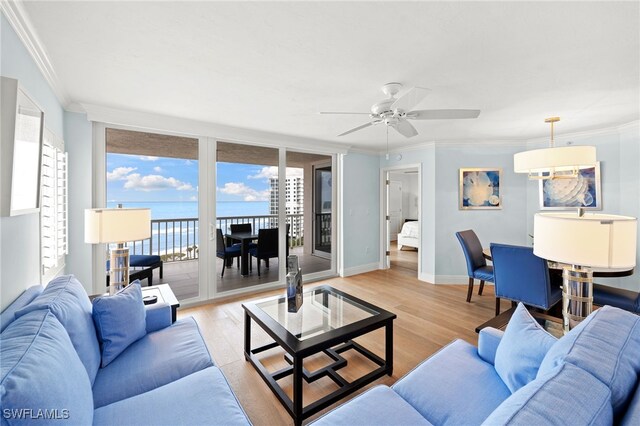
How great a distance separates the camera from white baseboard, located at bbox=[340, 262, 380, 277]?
5188 mm

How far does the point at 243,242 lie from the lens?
4.45 meters

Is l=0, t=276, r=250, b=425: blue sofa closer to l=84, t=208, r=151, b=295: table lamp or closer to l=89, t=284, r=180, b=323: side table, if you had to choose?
l=89, t=284, r=180, b=323: side table

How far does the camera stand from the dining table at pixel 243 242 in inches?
175

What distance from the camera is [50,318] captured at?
4.20 ft

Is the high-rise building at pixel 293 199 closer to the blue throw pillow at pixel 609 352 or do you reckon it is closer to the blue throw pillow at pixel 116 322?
the blue throw pillow at pixel 116 322

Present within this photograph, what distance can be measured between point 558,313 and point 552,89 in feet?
7.89

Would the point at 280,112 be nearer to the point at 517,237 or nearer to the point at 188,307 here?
the point at 188,307

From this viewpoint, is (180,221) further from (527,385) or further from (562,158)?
(562,158)

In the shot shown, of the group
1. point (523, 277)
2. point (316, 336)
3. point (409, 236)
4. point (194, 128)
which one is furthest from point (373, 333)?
point (409, 236)

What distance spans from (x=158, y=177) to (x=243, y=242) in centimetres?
152

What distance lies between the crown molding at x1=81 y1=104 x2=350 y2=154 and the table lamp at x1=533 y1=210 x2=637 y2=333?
11.2 ft

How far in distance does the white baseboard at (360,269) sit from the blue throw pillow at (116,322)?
3753 millimetres

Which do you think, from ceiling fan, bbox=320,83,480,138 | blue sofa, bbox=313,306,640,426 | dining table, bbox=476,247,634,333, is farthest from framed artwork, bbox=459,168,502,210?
blue sofa, bbox=313,306,640,426

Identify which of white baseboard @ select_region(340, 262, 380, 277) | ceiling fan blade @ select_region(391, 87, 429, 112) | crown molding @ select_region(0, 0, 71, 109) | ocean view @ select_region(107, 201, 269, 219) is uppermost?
crown molding @ select_region(0, 0, 71, 109)
